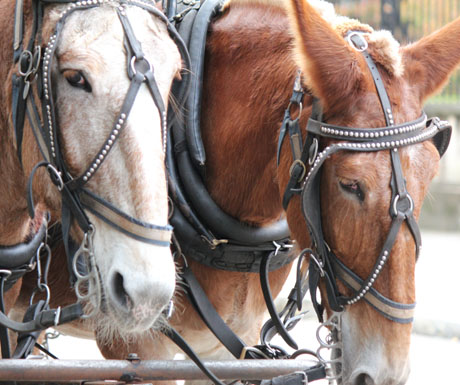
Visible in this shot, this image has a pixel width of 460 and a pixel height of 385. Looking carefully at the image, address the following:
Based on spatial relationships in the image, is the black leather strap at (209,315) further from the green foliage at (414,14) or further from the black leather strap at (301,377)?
the green foliage at (414,14)

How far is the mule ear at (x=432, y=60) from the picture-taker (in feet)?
8.01

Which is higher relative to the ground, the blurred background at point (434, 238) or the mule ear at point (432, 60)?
the mule ear at point (432, 60)

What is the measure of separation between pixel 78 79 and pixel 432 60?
1119mm

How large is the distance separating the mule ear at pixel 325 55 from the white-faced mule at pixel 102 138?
1.23 feet

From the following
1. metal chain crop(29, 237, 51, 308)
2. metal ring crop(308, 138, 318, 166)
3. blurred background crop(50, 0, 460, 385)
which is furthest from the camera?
blurred background crop(50, 0, 460, 385)

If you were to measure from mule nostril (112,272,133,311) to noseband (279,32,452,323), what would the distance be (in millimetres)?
602

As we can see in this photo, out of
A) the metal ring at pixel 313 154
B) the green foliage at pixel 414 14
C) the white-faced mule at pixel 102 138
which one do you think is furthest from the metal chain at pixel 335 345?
the green foliage at pixel 414 14

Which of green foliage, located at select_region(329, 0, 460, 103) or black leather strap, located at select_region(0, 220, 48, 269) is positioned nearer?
black leather strap, located at select_region(0, 220, 48, 269)

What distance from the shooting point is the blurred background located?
593cm

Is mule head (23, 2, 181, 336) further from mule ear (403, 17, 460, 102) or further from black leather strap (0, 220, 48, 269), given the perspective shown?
mule ear (403, 17, 460, 102)

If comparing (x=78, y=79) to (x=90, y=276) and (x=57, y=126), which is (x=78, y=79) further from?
(x=90, y=276)

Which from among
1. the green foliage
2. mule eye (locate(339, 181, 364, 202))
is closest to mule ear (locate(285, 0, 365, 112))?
mule eye (locate(339, 181, 364, 202))

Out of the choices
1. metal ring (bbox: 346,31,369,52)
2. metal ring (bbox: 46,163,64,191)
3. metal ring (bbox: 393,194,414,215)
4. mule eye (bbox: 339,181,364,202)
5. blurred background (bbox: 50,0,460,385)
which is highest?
metal ring (bbox: 346,31,369,52)

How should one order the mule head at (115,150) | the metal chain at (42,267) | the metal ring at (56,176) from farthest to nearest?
the metal chain at (42,267) < the metal ring at (56,176) < the mule head at (115,150)
